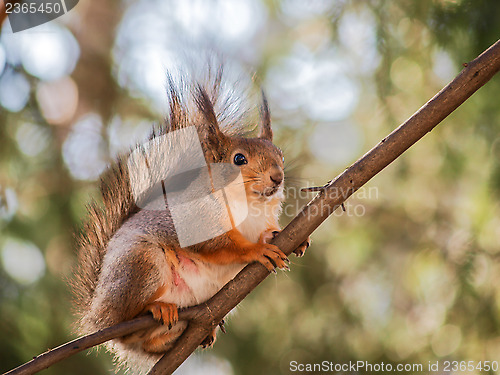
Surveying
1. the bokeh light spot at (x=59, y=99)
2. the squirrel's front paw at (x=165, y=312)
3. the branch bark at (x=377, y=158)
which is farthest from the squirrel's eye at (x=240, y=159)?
the bokeh light spot at (x=59, y=99)

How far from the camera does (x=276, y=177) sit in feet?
7.20

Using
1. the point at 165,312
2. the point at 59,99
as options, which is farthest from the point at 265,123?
the point at 59,99

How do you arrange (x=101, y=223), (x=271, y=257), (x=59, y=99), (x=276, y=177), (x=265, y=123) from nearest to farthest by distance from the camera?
(x=271, y=257)
(x=276, y=177)
(x=101, y=223)
(x=265, y=123)
(x=59, y=99)

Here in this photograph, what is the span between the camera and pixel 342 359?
10.0 ft

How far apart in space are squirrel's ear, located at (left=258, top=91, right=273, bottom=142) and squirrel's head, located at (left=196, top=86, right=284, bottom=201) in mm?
256

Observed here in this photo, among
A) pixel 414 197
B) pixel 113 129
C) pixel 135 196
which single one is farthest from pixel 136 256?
pixel 113 129

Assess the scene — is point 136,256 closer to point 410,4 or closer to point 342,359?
point 342,359

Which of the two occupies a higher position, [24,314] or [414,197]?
[414,197]

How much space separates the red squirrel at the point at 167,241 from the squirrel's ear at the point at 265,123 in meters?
0.18

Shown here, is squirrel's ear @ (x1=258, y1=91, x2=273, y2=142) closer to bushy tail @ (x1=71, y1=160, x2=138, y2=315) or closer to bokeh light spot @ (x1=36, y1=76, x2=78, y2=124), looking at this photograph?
bushy tail @ (x1=71, y1=160, x2=138, y2=315)

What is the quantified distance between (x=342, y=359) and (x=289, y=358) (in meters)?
0.39

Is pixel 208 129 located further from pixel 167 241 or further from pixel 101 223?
pixel 101 223

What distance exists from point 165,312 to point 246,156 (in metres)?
0.80

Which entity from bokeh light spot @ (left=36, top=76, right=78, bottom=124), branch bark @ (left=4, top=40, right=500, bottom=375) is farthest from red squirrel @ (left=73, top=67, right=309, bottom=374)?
bokeh light spot @ (left=36, top=76, right=78, bottom=124)
